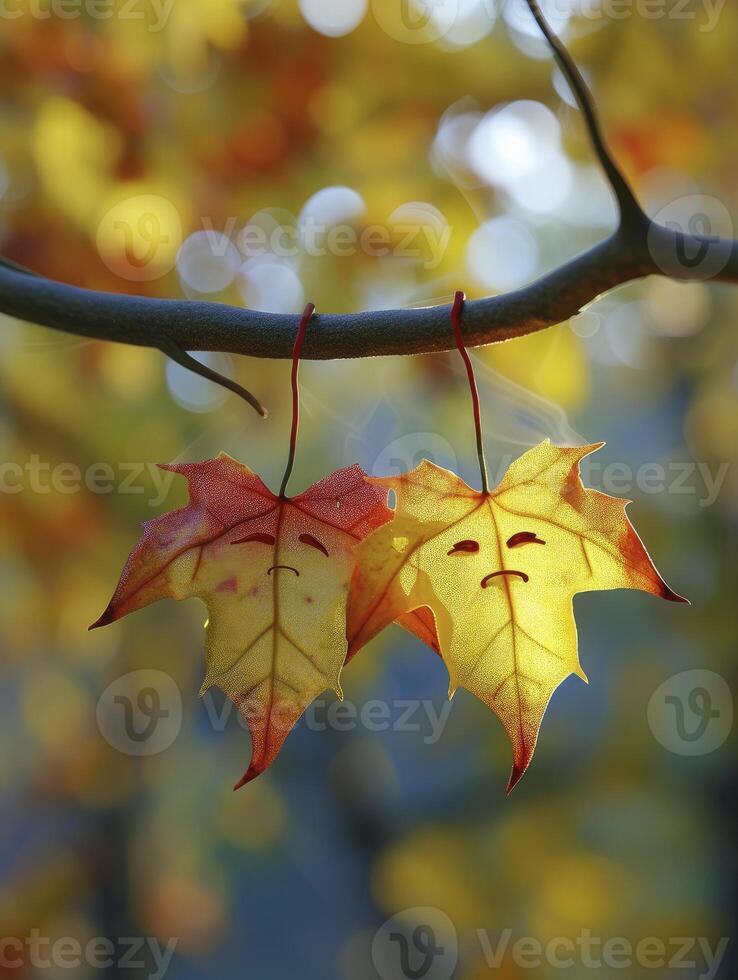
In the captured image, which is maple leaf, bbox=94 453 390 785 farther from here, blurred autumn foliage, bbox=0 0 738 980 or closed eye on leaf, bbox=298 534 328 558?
blurred autumn foliage, bbox=0 0 738 980

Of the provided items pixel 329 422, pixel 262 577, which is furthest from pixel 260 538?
pixel 329 422

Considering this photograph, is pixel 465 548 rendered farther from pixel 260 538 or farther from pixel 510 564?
pixel 260 538

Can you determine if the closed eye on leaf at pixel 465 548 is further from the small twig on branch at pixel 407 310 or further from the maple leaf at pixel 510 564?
the small twig on branch at pixel 407 310

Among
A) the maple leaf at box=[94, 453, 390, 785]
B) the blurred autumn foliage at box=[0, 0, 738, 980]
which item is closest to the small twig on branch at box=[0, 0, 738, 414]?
the maple leaf at box=[94, 453, 390, 785]

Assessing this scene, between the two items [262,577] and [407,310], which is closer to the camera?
[407,310]

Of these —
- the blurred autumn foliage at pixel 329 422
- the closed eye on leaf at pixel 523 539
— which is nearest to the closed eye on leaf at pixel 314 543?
the closed eye on leaf at pixel 523 539

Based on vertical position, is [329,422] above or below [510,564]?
above
